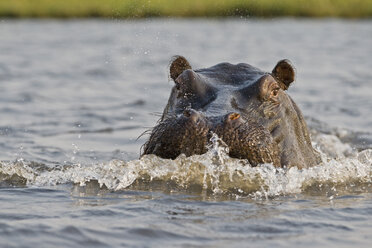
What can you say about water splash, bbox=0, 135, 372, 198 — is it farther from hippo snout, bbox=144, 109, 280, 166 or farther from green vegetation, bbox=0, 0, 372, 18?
green vegetation, bbox=0, 0, 372, 18

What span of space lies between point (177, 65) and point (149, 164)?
1551 millimetres

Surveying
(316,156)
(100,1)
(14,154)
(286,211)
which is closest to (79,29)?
(100,1)

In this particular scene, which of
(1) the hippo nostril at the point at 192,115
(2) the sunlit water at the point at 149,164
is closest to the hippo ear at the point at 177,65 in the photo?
(2) the sunlit water at the point at 149,164

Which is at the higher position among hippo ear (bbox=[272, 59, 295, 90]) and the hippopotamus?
hippo ear (bbox=[272, 59, 295, 90])

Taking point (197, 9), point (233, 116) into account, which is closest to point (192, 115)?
point (233, 116)

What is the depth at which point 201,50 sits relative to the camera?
22359mm

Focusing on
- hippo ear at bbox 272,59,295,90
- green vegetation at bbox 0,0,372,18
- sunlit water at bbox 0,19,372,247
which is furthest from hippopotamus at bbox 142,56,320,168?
green vegetation at bbox 0,0,372,18

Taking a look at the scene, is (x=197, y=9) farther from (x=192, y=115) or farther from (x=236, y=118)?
(x=192, y=115)

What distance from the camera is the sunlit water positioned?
5051 mm

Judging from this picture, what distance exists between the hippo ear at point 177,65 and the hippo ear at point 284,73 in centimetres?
91

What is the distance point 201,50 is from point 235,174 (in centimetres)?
1640

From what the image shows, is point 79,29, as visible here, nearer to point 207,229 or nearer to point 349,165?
point 349,165

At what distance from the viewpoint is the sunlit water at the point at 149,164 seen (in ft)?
16.6

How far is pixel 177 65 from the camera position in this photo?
296 inches
